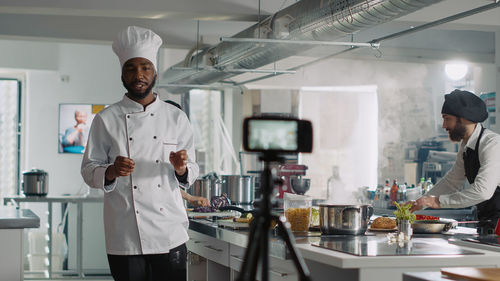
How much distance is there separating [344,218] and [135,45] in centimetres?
116

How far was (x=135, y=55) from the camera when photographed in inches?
105

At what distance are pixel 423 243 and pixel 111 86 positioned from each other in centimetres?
735

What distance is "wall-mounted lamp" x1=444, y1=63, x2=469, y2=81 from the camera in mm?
8703

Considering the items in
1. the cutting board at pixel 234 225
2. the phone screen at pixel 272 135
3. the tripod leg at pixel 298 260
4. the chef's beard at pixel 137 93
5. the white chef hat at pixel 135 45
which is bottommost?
the cutting board at pixel 234 225

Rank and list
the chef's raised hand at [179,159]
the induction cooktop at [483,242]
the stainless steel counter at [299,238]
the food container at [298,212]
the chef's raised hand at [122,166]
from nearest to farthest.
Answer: the chef's raised hand at [122,166] < the chef's raised hand at [179,159] < the induction cooktop at [483,242] < the stainless steel counter at [299,238] < the food container at [298,212]

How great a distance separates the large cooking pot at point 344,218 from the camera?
3.03m

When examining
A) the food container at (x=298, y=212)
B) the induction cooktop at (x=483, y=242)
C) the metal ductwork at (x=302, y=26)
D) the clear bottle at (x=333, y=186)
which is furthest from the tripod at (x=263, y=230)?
the clear bottle at (x=333, y=186)

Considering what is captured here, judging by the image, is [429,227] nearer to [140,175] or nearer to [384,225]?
[384,225]

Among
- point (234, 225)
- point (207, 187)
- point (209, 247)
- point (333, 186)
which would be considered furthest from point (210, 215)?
point (333, 186)

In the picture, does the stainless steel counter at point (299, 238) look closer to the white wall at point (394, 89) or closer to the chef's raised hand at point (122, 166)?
the chef's raised hand at point (122, 166)

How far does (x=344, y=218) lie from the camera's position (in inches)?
120

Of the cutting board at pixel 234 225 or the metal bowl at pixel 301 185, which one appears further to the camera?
the metal bowl at pixel 301 185

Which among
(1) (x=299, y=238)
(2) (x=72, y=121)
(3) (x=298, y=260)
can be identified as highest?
(2) (x=72, y=121)

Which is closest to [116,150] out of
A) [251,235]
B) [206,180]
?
[251,235]
